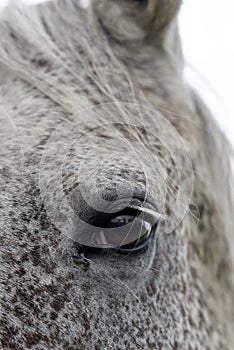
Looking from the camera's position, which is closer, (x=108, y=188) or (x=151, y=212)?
(x=108, y=188)

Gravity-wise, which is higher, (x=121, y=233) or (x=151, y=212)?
(x=151, y=212)

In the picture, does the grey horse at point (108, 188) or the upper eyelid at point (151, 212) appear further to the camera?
the upper eyelid at point (151, 212)

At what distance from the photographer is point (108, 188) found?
1.72 metres

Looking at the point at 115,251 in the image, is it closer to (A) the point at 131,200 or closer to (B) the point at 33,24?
(A) the point at 131,200

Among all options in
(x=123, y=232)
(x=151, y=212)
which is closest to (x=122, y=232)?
(x=123, y=232)

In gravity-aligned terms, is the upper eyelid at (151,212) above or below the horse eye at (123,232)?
above

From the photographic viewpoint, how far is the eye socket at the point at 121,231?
1758mm

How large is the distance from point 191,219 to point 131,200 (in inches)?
25.0

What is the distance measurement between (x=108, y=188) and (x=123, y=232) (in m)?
0.15

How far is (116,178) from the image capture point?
1735mm

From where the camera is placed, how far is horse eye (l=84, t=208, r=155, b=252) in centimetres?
176

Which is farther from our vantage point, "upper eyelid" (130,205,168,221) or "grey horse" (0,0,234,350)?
"upper eyelid" (130,205,168,221)

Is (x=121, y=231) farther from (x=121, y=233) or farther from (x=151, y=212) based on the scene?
(x=151, y=212)

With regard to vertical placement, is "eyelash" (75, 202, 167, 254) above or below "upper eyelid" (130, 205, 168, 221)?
below
